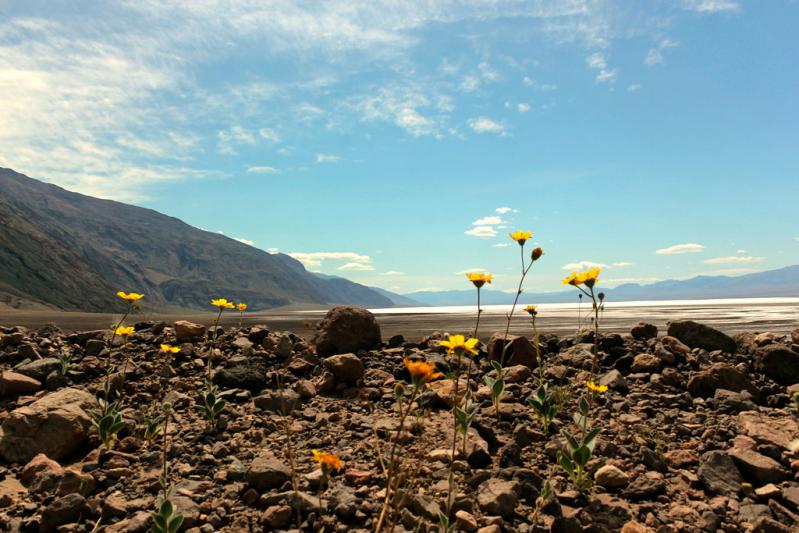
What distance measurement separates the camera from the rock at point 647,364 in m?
6.54

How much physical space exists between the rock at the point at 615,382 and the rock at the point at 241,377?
14.9 feet

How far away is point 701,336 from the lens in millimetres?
7973

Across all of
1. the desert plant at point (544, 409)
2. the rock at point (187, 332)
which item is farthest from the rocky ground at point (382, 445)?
the rock at point (187, 332)

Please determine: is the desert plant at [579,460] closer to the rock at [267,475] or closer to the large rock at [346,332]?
the rock at [267,475]

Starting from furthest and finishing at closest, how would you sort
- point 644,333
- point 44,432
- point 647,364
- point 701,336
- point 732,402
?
point 644,333
point 701,336
point 647,364
point 732,402
point 44,432

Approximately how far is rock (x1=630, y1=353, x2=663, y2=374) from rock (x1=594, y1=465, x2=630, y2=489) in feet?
10.9

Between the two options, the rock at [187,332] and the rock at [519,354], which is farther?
the rock at [187,332]

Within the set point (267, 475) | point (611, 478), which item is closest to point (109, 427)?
point (267, 475)

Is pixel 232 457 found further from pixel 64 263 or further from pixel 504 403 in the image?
pixel 64 263

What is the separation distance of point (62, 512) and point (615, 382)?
5814mm

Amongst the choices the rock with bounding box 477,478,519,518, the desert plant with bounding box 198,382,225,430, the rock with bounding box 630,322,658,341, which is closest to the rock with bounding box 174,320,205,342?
the desert plant with bounding box 198,382,225,430

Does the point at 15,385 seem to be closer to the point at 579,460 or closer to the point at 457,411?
the point at 457,411

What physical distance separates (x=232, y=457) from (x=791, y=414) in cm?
589

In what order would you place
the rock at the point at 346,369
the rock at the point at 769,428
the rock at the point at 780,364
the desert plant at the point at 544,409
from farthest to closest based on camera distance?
the rock at the point at 346,369 → the rock at the point at 780,364 → the desert plant at the point at 544,409 → the rock at the point at 769,428
